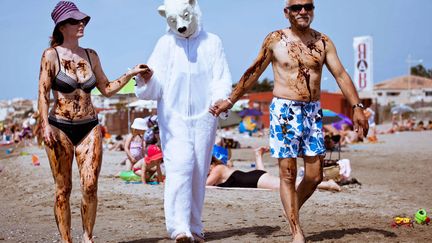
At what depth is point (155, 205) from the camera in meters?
9.07

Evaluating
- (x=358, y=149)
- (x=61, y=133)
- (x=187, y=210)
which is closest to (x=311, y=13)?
(x=187, y=210)

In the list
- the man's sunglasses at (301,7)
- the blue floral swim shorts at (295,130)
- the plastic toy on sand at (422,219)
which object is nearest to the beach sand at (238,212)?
the plastic toy on sand at (422,219)

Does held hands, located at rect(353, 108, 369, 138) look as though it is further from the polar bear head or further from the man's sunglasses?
the polar bear head

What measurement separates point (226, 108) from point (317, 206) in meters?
3.26

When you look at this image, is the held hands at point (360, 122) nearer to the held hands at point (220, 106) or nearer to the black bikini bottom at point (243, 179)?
the held hands at point (220, 106)

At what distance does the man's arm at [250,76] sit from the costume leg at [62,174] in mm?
1469

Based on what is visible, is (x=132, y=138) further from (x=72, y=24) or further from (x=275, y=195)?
(x=72, y=24)

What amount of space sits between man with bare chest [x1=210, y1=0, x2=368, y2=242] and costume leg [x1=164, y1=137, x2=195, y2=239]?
0.49 metres

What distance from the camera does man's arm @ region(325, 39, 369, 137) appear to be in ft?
19.7

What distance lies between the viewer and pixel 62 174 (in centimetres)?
598

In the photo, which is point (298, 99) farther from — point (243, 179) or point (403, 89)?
point (403, 89)

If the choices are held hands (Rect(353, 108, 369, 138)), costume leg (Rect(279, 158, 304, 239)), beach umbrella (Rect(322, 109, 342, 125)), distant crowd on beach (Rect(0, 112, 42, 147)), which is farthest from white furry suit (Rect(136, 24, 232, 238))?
distant crowd on beach (Rect(0, 112, 42, 147))

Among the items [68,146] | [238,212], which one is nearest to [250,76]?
[68,146]

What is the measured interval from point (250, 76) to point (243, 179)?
14.5ft
